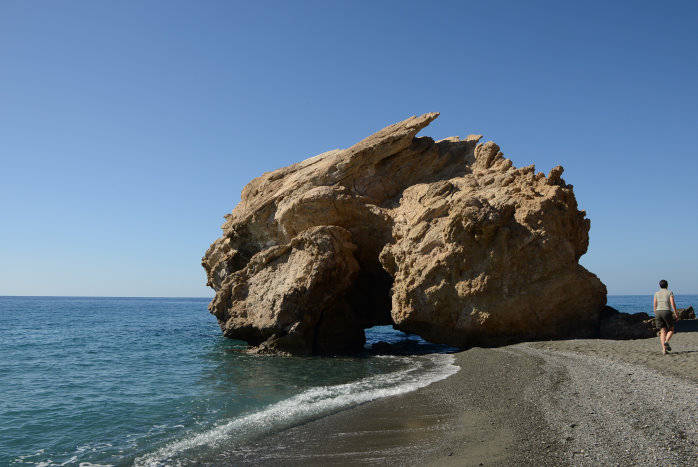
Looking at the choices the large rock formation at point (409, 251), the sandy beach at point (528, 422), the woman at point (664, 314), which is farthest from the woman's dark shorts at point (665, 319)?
the large rock formation at point (409, 251)

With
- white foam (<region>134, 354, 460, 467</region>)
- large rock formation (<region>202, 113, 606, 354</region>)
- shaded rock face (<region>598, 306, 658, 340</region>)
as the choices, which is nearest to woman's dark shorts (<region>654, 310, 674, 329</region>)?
shaded rock face (<region>598, 306, 658, 340</region>)

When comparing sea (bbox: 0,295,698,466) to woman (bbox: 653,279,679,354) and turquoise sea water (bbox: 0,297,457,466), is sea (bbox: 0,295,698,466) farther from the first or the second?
woman (bbox: 653,279,679,354)

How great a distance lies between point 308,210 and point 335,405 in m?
11.2

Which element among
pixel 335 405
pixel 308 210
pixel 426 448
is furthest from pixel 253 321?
pixel 426 448

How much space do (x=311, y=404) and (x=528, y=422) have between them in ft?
16.2

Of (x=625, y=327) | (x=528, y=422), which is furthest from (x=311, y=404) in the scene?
(x=625, y=327)

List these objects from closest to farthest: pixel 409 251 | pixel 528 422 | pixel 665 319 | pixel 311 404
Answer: pixel 528 422 < pixel 311 404 < pixel 665 319 < pixel 409 251

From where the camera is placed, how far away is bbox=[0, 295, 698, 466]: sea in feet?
27.2

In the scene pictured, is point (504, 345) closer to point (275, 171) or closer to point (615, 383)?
point (615, 383)

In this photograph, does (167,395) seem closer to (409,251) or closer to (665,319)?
(409,251)

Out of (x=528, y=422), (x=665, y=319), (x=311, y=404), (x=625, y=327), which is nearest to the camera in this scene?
(x=528, y=422)

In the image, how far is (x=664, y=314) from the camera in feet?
41.0

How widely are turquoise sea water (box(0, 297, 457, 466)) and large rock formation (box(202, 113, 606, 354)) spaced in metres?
1.81

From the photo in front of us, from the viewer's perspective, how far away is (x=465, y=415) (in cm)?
867
